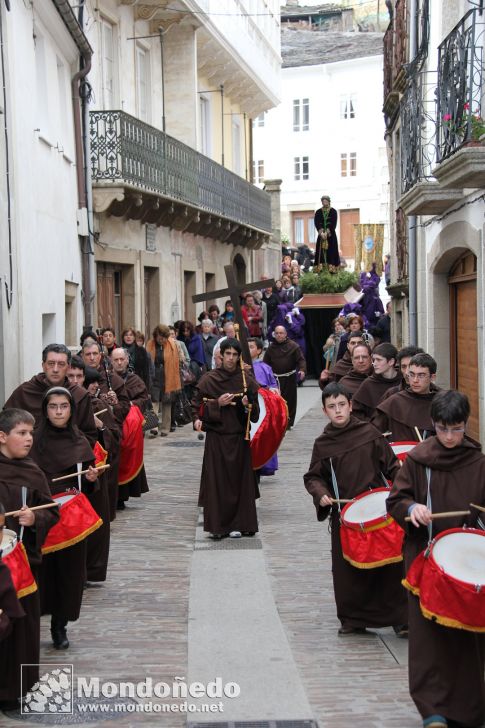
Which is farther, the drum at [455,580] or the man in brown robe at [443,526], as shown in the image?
the man in brown robe at [443,526]

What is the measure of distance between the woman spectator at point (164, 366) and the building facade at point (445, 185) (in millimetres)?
3860

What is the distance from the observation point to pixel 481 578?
598cm

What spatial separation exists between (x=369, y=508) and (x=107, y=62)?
1738cm

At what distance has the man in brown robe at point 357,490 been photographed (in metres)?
8.23

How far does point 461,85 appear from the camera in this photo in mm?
13281

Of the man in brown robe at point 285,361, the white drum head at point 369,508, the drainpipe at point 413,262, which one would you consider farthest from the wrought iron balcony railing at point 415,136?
the white drum head at point 369,508

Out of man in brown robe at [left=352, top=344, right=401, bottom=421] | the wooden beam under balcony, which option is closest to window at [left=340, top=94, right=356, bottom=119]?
the wooden beam under balcony

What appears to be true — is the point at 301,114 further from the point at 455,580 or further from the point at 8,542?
the point at 455,580

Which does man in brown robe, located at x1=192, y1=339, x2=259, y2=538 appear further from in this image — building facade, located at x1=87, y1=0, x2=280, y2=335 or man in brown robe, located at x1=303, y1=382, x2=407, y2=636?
building facade, located at x1=87, y1=0, x2=280, y2=335

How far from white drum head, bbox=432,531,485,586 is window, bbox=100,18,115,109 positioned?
59.4 feet

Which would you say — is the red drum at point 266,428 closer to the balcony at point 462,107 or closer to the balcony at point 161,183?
the balcony at point 462,107

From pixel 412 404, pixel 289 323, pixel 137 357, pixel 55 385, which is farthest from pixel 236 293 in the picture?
pixel 289 323

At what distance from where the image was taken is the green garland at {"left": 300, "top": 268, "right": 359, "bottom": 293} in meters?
33.0

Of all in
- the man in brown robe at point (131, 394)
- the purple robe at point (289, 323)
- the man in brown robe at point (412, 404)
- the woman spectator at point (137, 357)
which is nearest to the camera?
the man in brown robe at point (412, 404)
